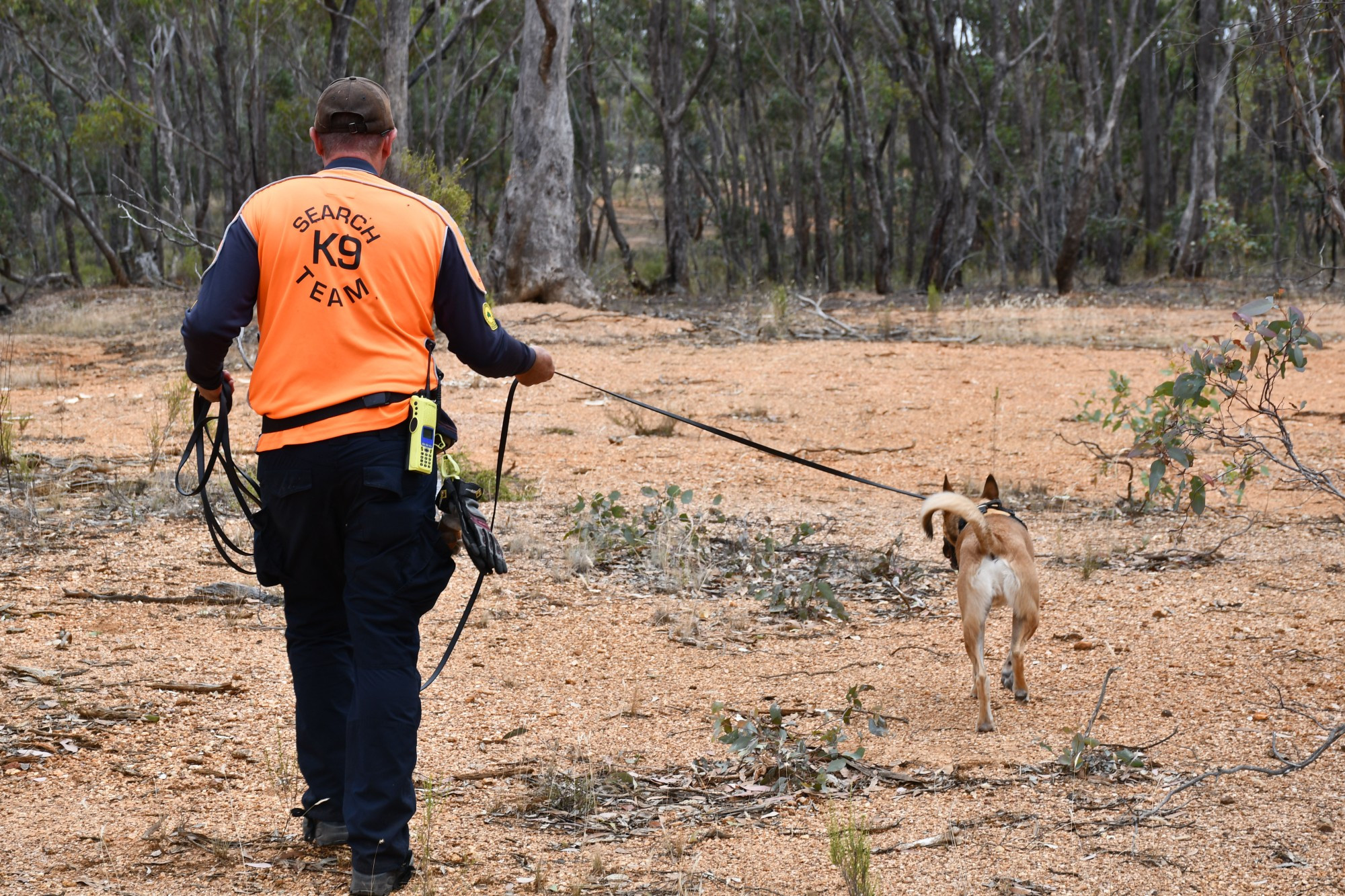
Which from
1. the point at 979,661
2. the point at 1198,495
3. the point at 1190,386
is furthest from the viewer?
the point at 1198,495

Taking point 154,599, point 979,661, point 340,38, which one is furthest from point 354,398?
point 340,38

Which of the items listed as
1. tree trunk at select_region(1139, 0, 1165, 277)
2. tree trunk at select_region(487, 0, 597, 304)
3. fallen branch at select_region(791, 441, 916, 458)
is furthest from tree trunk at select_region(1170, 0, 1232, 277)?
fallen branch at select_region(791, 441, 916, 458)

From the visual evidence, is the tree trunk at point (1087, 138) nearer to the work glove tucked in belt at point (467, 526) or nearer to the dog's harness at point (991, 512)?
the dog's harness at point (991, 512)

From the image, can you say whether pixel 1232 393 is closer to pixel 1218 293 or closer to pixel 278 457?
pixel 278 457

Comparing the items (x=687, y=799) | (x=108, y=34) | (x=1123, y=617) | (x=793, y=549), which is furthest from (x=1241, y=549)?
(x=108, y=34)

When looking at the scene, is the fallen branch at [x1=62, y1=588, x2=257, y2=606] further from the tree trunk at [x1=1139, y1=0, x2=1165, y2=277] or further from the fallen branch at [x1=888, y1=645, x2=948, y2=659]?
the tree trunk at [x1=1139, y1=0, x2=1165, y2=277]

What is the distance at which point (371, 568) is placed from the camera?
10.2 feet

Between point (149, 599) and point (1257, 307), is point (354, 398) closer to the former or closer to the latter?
point (1257, 307)

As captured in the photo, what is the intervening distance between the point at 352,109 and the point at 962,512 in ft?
7.63

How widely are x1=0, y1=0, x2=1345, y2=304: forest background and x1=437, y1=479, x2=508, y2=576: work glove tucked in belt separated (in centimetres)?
1288

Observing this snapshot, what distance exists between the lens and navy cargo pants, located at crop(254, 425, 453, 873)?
3.09 meters

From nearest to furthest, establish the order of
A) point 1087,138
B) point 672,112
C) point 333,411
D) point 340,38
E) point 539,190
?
point 333,411
point 539,190
point 340,38
point 1087,138
point 672,112

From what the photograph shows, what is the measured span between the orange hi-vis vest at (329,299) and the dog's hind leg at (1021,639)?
258cm

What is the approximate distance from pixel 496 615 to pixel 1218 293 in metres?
16.5
